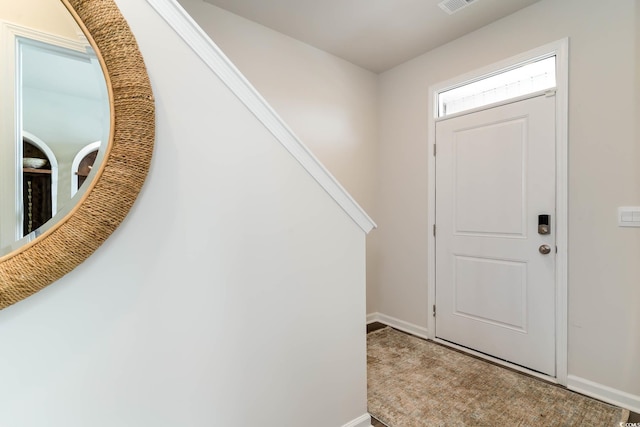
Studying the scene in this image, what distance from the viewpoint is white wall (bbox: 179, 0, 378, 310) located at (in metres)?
2.31

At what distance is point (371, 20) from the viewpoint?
234 centimetres

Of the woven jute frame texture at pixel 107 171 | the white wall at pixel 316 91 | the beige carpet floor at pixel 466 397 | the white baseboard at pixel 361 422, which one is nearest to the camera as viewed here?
the woven jute frame texture at pixel 107 171

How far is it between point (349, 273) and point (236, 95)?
3.22 feet

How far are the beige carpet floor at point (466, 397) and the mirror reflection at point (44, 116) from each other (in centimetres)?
185

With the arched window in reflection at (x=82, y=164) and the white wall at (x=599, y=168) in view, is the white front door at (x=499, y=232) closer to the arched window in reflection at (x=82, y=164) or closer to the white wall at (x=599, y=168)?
the white wall at (x=599, y=168)

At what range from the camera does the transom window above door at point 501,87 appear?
221 centimetres

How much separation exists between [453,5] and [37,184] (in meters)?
2.62

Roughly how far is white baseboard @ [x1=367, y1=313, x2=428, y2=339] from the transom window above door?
204 cm

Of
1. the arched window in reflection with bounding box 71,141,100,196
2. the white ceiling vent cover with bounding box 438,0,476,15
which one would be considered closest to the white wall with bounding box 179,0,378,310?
the white ceiling vent cover with bounding box 438,0,476,15

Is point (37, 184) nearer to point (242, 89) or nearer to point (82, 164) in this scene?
point (82, 164)

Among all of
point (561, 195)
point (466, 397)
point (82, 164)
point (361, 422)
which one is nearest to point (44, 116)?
point (82, 164)

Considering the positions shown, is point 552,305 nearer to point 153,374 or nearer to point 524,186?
point 524,186

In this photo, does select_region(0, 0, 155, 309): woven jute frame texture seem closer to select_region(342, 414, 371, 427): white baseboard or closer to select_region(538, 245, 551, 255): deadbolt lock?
select_region(342, 414, 371, 427): white baseboard

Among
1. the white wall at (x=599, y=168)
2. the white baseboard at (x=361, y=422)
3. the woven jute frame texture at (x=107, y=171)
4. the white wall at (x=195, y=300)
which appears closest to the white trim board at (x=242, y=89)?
the white wall at (x=195, y=300)
